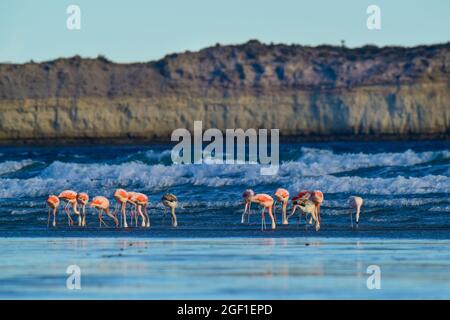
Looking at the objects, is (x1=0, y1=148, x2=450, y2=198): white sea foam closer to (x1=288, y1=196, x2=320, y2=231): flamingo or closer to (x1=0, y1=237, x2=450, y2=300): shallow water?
(x1=288, y1=196, x2=320, y2=231): flamingo

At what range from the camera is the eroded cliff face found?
10075 centimetres

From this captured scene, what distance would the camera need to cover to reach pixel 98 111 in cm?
10788

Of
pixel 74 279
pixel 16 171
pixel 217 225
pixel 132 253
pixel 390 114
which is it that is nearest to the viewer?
pixel 74 279

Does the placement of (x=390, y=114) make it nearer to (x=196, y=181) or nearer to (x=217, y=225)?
(x=196, y=181)

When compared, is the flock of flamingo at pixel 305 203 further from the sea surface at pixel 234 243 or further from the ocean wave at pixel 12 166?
the ocean wave at pixel 12 166

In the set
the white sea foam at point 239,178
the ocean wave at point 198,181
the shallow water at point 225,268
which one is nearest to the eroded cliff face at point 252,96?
the white sea foam at point 239,178

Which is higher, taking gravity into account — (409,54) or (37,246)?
(409,54)

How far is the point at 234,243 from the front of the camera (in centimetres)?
2183

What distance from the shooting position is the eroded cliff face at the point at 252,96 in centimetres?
10075

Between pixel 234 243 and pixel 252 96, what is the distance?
83982 mm

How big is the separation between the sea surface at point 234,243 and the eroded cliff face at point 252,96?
2342 inches
